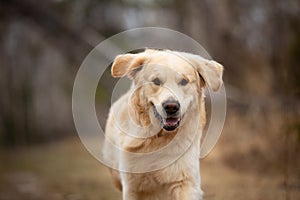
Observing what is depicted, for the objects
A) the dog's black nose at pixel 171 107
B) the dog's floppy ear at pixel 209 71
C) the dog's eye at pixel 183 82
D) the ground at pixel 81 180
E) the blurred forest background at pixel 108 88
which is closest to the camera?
the dog's black nose at pixel 171 107

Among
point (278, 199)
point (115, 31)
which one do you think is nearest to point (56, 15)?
point (115, 31)

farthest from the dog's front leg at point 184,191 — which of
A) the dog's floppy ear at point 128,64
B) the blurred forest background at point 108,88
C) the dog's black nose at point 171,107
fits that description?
the blurred forest background at point 108,88

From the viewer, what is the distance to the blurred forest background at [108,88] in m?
10.9

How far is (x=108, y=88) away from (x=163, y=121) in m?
7.78

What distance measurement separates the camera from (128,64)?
5.81 m

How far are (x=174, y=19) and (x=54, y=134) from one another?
4748 millimetres

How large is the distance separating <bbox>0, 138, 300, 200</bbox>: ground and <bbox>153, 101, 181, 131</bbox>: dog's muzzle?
246 cm

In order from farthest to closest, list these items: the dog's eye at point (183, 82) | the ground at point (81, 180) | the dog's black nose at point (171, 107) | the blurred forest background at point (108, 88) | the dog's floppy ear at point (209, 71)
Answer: the blurred forest background at point (108, 88), the ground at point (81, 180), the dog's floppy ear at point (209, 71), the dog's eye at point (183, 82), the dog's black nose at point (171, 107)

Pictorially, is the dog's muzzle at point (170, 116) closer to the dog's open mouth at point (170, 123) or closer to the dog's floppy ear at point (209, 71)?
the dog's open mouth at point (170, 123)

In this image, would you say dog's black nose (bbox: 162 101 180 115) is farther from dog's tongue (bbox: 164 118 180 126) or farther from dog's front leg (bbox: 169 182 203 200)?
dog's front leg (bbox: 169 182 203 200)

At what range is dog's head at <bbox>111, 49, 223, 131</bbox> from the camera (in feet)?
17.8

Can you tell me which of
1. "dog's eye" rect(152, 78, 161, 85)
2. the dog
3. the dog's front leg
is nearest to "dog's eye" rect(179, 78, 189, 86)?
the dog

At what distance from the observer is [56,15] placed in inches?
625

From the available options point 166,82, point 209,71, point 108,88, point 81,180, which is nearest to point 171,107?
point 166,82
